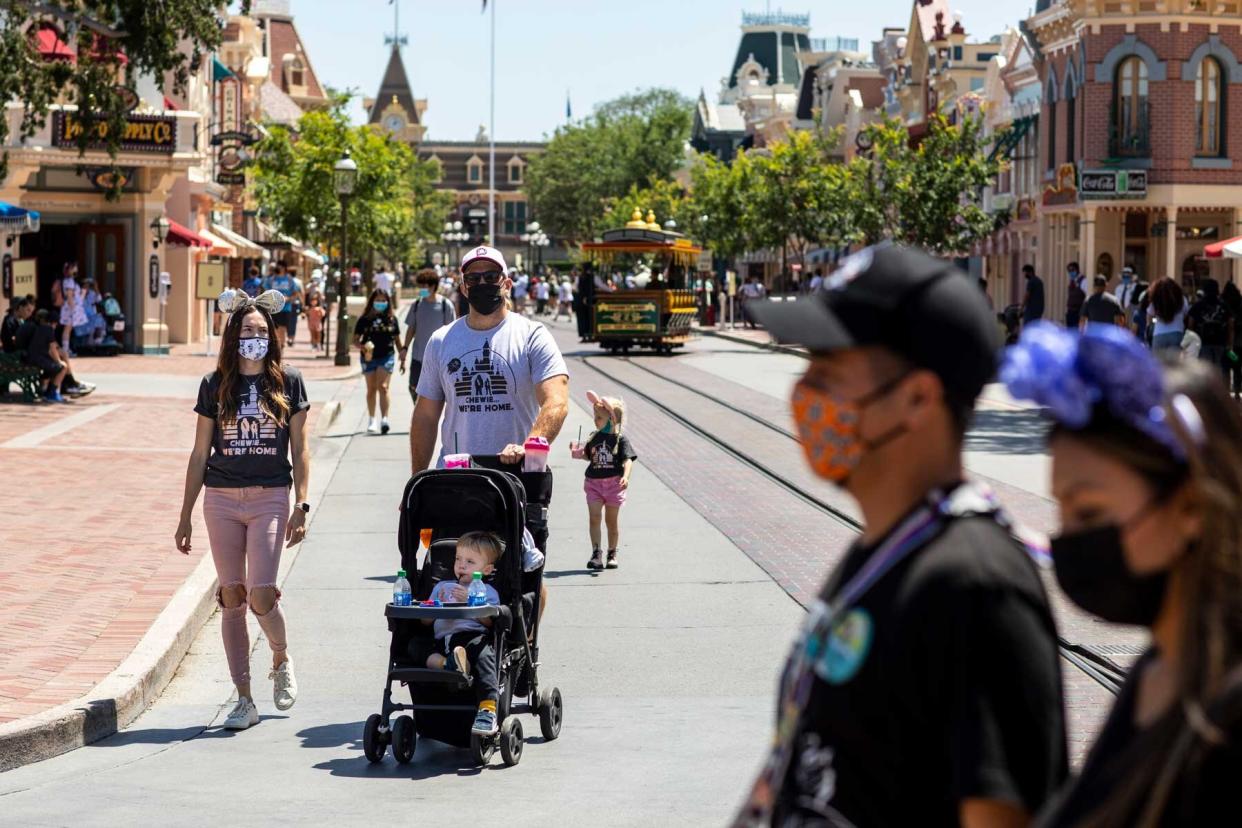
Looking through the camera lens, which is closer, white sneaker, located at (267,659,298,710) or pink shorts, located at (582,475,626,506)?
white sneaker, located at (267,659,298,710)

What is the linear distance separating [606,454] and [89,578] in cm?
322

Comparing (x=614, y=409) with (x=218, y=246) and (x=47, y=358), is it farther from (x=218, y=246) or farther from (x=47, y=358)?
(x=218, y=246)

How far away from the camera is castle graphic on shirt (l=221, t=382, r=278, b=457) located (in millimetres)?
8102

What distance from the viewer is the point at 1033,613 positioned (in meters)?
2.45

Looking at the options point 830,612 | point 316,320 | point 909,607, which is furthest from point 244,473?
point 316,320

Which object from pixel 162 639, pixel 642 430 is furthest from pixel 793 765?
pixel 642 430

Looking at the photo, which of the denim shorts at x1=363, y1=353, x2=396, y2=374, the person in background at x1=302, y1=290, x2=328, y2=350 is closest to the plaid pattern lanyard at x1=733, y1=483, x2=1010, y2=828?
the denim shorts at x1=363, y1=353, x2=396, y2=374

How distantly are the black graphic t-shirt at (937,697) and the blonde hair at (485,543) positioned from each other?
189 inches

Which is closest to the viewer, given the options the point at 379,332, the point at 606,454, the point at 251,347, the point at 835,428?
the point at 835,428

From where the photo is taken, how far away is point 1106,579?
2334 mm

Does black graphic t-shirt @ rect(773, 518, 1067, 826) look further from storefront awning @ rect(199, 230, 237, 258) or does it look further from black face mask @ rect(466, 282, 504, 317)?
storefront awning @ rect(199, 230, 237, 258)

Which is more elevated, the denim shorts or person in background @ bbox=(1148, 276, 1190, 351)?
person in background @ bbox=(1148, 276, 1190, 351)

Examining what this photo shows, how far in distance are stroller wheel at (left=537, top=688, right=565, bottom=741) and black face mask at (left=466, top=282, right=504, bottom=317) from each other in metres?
1.67

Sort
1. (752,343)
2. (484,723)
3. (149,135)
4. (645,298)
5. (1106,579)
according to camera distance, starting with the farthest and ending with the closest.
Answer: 1. (752,343)
2. (645,298)
3. (149,135)
4. (484,723)
5. (1106,579)
